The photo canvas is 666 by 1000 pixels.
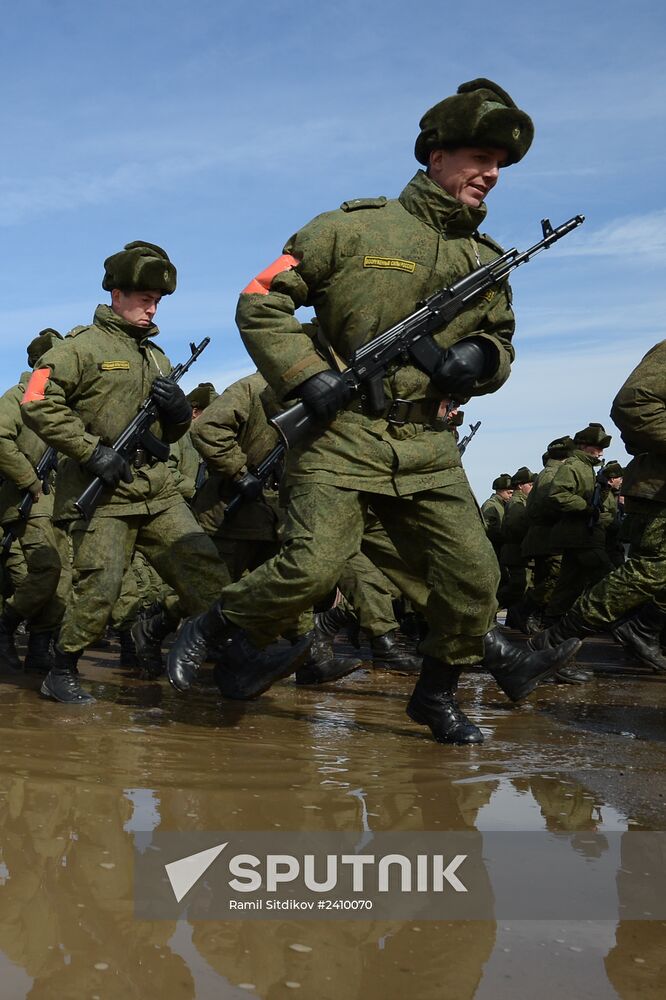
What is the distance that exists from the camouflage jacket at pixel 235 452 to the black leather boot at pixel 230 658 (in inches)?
90.2

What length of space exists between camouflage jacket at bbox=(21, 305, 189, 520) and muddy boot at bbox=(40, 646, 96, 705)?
0.72 metres

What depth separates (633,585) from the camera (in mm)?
6738

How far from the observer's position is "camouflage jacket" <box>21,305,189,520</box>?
560 cm

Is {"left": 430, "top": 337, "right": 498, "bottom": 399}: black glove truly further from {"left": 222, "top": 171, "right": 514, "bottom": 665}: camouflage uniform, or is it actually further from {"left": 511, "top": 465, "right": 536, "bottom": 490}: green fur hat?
{"left": 511, "top": 465, "right": 536, "bottom": 490}: green fur hat

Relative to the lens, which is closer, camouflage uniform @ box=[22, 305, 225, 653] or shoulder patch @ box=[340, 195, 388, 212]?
shoulder patch @ box=[340, 195, 388, 212]

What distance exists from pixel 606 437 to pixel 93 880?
8.41m

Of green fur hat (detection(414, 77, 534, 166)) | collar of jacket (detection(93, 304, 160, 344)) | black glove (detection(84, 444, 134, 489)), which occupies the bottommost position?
black glove (detection(84, 444, 134, 489))

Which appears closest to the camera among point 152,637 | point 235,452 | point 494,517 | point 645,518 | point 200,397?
point 152,637

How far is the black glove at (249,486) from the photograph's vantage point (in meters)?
7.02

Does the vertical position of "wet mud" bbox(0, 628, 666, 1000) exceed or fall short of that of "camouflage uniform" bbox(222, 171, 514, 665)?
it falls short

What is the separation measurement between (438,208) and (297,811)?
238cm

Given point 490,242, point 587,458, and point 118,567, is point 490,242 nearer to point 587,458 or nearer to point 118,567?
point 118,567

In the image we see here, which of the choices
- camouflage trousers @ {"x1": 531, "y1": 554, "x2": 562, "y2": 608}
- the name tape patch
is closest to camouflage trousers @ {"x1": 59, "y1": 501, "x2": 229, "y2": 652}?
the name tape patch

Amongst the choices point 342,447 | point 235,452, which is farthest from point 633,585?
point 342,447
